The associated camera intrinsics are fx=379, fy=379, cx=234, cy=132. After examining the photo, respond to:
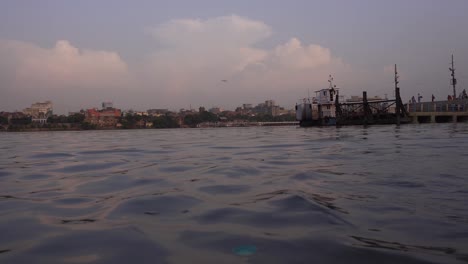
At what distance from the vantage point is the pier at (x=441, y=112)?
49.1 meters

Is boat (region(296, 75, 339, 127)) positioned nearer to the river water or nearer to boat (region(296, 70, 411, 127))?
boat (region(296, 70, 411, 127))

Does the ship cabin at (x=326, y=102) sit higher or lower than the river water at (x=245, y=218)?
higher

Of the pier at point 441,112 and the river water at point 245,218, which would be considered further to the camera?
the pier at point 441,112

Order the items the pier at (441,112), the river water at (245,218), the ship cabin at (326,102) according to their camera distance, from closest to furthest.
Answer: the river water at (245,218), the pier at (441,112), the ship cabin at (326,102)

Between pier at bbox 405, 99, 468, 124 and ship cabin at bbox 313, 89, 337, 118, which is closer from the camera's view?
pier at bbox 405, 99, 468, 124

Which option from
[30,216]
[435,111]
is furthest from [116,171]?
[435,111]

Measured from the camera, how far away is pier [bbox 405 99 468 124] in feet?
161

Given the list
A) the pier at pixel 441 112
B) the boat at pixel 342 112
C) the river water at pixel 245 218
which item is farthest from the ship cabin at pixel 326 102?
the river water at pixel 245 218

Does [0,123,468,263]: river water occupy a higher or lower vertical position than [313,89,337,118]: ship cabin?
lower

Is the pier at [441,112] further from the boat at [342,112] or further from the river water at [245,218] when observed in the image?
the river water at [245,218]

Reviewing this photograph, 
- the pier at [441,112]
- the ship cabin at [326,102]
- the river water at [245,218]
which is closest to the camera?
the river water at [245,218]

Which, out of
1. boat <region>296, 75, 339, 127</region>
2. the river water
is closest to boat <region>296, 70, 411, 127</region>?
boat <region>296, 75, 339, 127</region>

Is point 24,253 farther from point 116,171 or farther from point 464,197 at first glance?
point 116,171

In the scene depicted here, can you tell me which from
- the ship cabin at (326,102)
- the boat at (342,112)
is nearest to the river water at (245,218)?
the boat at (342,112)
